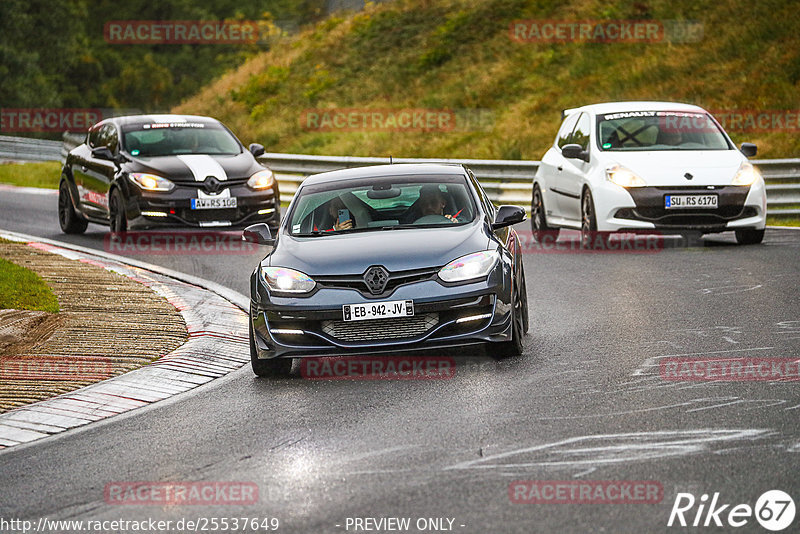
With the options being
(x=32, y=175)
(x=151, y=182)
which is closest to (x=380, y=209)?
(x=151, y=182)

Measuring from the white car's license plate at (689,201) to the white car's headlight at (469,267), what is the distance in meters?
6.75

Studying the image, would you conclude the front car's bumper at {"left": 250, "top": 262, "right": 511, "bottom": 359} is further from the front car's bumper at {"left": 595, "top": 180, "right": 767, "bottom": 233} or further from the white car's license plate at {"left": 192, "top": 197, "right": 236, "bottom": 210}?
the white car's license plate at {"left": 192, "top": 197, "right": 236, "bottom": 210}

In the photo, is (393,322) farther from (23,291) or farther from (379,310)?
(23,291)

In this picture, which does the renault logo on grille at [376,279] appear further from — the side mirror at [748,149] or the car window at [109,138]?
the car window at [109,138]

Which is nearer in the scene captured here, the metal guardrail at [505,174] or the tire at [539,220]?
the tire at [539,220]

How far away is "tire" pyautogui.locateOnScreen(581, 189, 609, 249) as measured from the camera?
15.9m

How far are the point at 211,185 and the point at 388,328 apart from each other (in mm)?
8416

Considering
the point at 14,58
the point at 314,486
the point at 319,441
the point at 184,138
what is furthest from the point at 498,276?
the point at 14,58

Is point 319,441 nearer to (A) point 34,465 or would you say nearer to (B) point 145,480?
(B) point 145,480

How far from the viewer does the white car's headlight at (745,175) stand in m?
15.5

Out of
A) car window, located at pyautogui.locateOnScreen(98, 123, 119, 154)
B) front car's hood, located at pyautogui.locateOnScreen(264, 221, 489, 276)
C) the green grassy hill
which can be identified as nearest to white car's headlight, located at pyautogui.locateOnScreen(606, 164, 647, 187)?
front car's hood, located at pyautogui.locateOnScreen(264, 221, 489, 276)

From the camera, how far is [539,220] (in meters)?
17.9

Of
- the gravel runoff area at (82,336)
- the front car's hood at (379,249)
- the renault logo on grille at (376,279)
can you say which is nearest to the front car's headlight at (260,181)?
the gravel runoff area at (82,336)

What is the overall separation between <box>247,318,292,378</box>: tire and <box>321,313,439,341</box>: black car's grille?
2.06 feet
